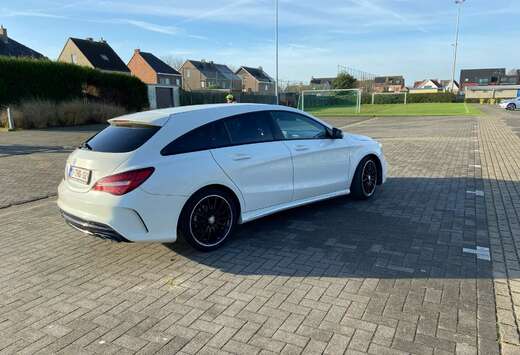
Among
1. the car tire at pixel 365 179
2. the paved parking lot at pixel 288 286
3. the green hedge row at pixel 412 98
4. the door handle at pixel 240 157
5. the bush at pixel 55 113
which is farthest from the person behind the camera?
the green hedge row at pixel 412 98

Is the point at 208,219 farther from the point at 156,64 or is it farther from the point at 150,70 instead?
the point at 156,64

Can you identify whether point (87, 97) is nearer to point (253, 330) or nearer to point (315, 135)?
point (315, 135)

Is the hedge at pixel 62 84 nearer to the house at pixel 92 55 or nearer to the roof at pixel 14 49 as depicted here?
the roof at pixel 14 49

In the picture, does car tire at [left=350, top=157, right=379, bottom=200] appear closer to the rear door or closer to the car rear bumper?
the car rear bumper

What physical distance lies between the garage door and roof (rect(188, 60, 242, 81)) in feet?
167

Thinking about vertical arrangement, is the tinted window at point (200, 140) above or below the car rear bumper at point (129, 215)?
above

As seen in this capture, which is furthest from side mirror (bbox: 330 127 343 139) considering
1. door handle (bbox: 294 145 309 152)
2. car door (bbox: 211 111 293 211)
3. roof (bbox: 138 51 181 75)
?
roof (bbox: 138 51 181 75)

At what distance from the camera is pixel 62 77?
900 inches

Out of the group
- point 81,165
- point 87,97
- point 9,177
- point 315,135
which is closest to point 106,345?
point 81,165

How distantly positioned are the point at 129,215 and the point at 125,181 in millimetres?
324

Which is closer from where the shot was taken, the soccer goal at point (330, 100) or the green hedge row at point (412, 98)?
the soccer goal at point (330, 100)

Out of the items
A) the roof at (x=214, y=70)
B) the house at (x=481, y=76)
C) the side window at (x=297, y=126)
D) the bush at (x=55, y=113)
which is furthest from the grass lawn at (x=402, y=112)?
the house at (x=481, y=76)

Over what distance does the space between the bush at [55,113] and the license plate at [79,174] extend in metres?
17.8

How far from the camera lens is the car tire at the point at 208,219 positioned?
4.04 meters
